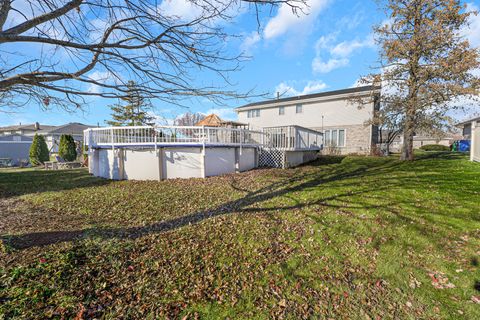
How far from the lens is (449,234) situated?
380 centimetres

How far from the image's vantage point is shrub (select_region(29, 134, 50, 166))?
57.5ft

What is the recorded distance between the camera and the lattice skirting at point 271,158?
11.2 metres

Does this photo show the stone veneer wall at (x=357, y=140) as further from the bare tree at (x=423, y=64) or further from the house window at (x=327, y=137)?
the bare tree at (x=423, y=64)

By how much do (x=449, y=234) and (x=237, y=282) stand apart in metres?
3.66

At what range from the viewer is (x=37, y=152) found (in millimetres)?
17609

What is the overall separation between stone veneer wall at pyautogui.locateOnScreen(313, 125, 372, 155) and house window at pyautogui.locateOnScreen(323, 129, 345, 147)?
36 centimetres

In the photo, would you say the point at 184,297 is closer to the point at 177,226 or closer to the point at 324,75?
the point at 177,226

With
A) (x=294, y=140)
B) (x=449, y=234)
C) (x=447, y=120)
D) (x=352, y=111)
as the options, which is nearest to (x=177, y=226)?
(x=449, y=234)

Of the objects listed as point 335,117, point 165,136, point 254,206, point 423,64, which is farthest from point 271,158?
point 335,117

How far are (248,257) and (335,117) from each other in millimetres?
19037

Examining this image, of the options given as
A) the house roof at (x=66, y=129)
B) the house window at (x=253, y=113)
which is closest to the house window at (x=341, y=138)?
the house window at (x=253, y=113)

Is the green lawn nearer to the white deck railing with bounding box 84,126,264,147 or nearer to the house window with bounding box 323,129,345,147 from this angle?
the white deck railing with bounding box 84,126,264,147

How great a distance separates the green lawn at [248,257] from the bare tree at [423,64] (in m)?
7.62

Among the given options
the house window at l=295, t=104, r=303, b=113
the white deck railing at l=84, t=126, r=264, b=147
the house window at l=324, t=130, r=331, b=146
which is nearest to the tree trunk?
the house window at l=324, t=130, r=331, b=146
